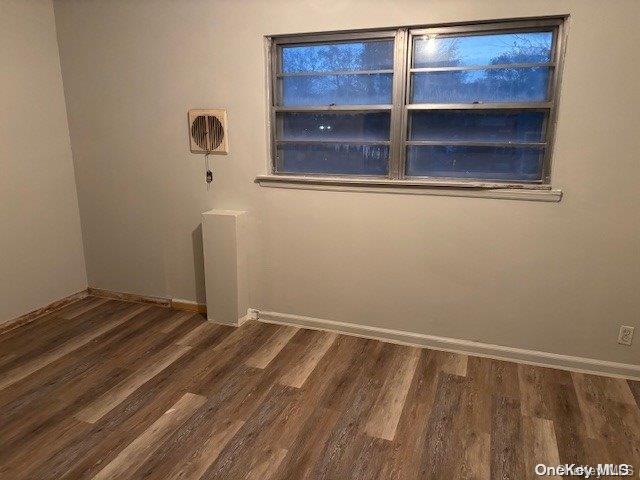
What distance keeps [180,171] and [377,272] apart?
1652 millimetres

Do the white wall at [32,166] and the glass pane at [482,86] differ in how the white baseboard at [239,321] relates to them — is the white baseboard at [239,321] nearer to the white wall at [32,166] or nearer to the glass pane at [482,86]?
the white wall at [32,166]

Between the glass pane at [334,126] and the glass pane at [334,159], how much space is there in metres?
0.06

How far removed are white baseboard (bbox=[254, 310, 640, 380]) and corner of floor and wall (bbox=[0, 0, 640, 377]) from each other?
12mm

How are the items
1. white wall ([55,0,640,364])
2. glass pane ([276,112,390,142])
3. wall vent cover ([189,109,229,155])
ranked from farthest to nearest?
wall vent cover ([189,109,229,155]) → glass pane ([276,112,390,142]) → white wall ([55,0,640,364])

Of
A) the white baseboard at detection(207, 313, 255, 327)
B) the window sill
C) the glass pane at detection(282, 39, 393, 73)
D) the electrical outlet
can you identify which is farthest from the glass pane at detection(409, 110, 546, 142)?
the white baseboard at detection(207, 313, 255, 327)

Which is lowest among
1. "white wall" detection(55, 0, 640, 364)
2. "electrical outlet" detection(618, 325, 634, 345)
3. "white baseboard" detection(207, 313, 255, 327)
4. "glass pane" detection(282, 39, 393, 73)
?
"white baseboard" detection(207, 313, 255, 327)

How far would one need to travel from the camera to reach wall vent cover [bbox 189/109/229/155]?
117 inches

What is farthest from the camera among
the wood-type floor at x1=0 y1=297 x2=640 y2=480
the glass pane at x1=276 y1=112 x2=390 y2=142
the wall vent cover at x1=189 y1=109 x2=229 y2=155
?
the wall vent cover at x1=189 y1=109 x2=229 y2=155

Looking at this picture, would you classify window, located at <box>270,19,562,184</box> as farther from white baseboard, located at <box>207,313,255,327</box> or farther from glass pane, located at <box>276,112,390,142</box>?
white baseboard, located at <box>207,313,255,327</box>

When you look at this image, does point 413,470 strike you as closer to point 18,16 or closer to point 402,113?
point 402,113

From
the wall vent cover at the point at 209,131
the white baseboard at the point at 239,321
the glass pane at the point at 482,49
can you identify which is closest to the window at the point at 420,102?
the glass pane at the point at 482,49

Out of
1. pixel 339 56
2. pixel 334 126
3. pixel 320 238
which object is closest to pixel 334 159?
pixel 334 126

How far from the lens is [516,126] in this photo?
2.52 metres

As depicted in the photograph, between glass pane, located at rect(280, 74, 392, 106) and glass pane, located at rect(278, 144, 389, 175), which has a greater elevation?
glass pane, located at rect(280, 74, 392, 106)
